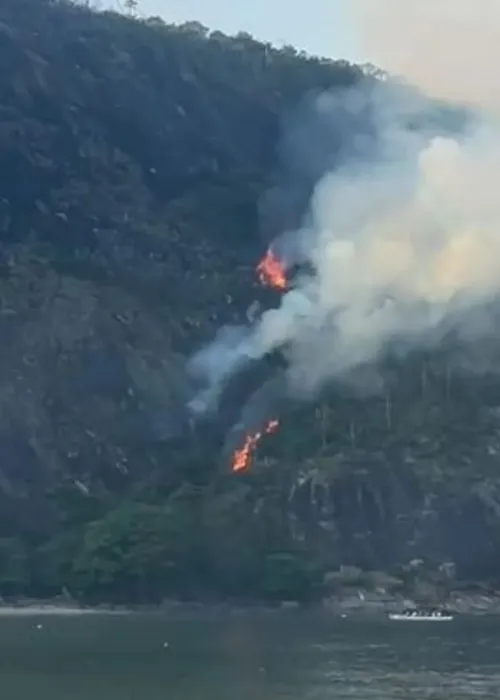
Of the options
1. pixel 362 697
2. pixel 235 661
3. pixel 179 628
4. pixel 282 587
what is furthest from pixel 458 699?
pixel 282 587

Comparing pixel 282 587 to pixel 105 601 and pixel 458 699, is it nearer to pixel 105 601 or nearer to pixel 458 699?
pixel 105 601

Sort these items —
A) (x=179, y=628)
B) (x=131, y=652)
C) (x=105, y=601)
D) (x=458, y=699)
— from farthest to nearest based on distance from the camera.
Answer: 1. (x=105, y=601)
2. (x=179, y=628)
3. (x=131, y=652)
4. (x=458, y=699)

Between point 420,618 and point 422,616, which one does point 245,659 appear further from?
point 422,616

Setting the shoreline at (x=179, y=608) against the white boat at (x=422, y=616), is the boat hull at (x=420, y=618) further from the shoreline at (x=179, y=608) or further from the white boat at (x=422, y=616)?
the shoreline at (x=179, y=608)

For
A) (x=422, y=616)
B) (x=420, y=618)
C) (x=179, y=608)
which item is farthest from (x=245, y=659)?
(x=179, y=608)

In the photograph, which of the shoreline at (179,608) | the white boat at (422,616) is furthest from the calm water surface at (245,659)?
the shoreline at (179,608)

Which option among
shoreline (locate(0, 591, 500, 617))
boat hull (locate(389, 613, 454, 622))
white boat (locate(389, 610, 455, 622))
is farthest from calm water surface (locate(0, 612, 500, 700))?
shoreline (locate(0, 591, 500, 617))

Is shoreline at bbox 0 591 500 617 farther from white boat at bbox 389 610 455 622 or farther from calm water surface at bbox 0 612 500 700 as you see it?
calm water surface at bbox 0 612 500 700
